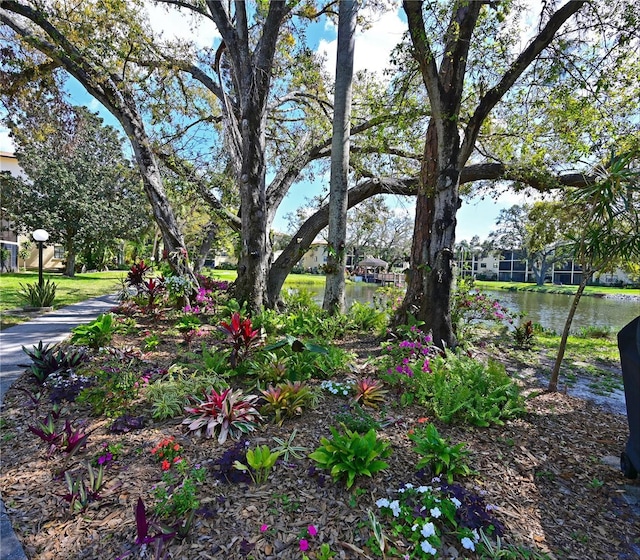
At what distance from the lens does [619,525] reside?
6.59ft

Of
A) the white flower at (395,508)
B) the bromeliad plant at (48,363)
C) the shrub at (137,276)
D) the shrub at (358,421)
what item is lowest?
the white flower at (395,508)

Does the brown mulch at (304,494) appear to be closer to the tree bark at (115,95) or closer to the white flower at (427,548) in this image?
the white flower at (427,548)

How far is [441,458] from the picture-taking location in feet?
6.88

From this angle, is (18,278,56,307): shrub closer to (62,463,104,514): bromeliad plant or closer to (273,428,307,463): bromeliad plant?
(62,463,104,514): bromeliad plant


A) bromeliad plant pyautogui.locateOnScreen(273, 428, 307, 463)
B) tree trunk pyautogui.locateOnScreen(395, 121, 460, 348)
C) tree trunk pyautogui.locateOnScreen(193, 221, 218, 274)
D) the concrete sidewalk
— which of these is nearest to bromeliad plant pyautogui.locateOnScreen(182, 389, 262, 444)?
bromeliad plant pyautogui.locateOnScreen(273, 428, 307, 463)

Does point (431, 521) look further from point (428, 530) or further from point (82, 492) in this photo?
point (82, 492)

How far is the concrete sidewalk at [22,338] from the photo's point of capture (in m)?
1.65

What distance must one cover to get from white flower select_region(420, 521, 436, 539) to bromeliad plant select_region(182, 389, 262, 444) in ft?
4.35

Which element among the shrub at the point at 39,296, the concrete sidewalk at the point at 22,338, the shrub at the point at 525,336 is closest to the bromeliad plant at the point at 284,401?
the concrete sidewalk at the point at 22,338

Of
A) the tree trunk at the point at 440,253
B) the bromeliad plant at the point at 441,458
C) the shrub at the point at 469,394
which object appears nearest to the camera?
the bromeliad plant at the point at 441,458

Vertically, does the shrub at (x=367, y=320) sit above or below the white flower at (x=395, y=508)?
above

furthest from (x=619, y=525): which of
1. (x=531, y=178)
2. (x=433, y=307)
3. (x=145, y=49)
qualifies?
(x=145, y=49)

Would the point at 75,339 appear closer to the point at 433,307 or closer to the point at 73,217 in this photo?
Result: the point at 433,307

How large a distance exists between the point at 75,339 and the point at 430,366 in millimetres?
4058
